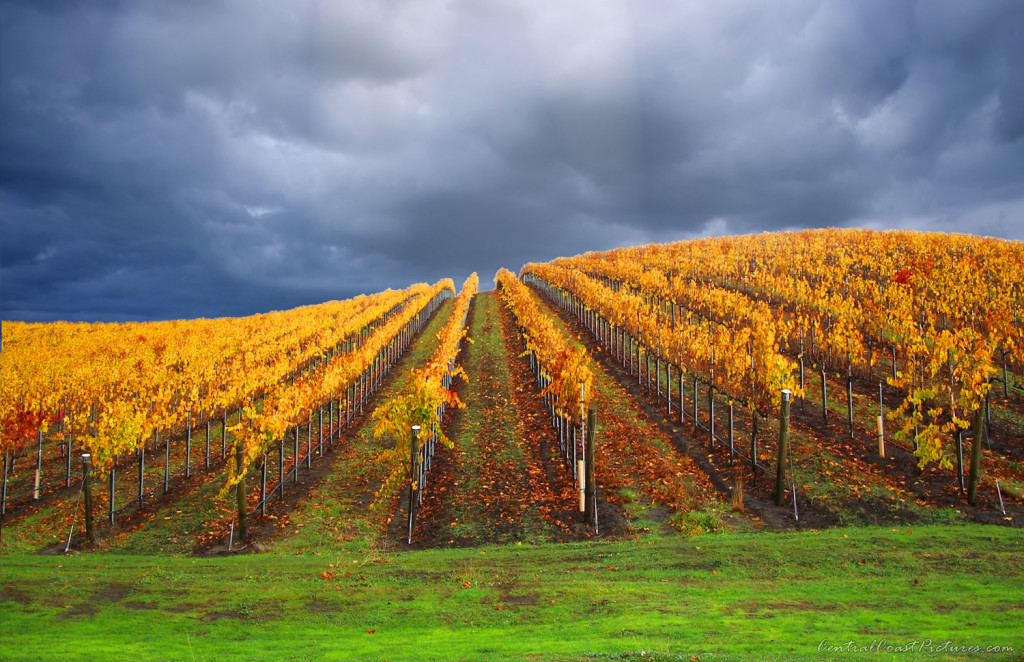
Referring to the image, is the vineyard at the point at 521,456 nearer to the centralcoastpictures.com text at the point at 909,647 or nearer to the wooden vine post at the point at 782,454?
the wooden vine post at the point at 782,454

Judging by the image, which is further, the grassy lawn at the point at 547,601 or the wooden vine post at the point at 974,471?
the wooden vine post at the point at 974,471

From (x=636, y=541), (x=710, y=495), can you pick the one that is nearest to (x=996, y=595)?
(x=636, y=541)

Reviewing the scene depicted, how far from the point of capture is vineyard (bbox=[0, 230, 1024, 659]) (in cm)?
1475

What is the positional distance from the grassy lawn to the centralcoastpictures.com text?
0.09 metres

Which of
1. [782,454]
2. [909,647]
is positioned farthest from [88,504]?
[782,454]

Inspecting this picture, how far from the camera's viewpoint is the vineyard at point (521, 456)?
14750mm

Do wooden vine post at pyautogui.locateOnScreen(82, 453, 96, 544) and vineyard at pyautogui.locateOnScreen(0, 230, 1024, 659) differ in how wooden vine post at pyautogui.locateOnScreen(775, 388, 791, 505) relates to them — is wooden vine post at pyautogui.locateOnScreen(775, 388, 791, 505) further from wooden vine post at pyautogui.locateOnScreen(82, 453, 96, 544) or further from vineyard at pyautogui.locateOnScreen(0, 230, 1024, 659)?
wooden vine post at pyautogui.locateOnScreen(82, 453, 96, 544)

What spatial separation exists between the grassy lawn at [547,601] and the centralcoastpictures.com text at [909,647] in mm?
91

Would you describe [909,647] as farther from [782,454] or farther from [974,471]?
[974,471]

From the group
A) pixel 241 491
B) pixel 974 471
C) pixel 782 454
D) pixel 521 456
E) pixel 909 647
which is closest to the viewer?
pixel 909 647

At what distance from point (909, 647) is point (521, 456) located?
15.5 metres

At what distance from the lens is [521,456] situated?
21.8 metres

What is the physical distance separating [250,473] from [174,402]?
10.2m

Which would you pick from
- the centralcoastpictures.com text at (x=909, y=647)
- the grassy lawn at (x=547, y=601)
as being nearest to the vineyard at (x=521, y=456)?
the grassy lawn at (x=547, y=601)
